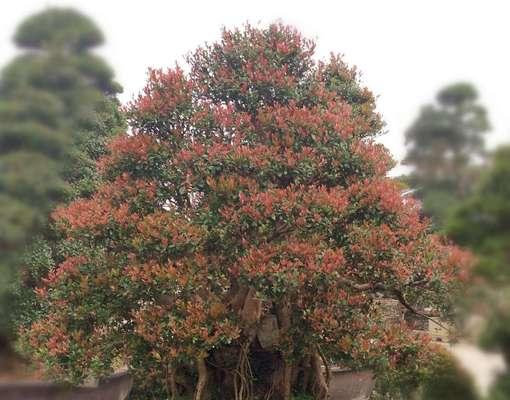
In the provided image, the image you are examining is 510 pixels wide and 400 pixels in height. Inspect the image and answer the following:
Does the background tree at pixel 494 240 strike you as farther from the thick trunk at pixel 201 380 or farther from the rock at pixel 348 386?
the rock at pixel 348 386

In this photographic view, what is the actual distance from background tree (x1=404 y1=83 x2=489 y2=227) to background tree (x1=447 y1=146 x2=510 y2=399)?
0.36ft

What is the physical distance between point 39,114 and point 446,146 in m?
1.79

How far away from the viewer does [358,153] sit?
5613 mm

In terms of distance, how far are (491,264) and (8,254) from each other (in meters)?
1.97

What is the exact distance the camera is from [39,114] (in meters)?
2.29

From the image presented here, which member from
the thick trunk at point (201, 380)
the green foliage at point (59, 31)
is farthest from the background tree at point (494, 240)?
the thick trunk at point (201, 380)

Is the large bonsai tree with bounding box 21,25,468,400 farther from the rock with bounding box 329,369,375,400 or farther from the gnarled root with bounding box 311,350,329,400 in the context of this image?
the rock with bounding box 329,369,375,400

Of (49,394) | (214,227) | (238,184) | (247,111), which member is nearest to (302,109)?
(247,111)

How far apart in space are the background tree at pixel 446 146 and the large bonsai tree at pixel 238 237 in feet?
10.4

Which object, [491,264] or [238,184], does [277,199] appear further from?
[491,264]

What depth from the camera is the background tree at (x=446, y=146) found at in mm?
1355

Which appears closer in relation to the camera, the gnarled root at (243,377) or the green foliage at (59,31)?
the green foliage at (59,31)

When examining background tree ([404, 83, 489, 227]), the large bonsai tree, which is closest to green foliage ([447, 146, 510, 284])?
background tree ([404, 83, 489, 227])

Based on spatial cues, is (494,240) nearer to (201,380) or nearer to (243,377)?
(201,380)
